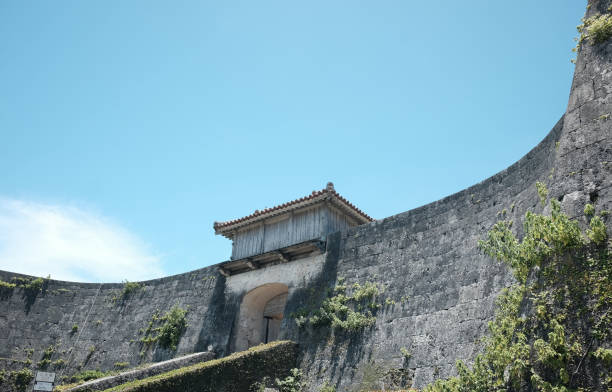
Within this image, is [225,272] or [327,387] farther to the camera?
[225,272]

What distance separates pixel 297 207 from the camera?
53.2 feet

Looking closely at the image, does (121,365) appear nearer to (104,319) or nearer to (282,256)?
(104,319)

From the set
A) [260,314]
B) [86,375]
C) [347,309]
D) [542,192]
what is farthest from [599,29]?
[86,375]

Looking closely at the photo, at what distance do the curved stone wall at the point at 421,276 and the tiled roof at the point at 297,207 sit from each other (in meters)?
1.29

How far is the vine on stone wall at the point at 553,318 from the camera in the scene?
6.46m

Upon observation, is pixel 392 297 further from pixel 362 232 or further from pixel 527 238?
pixel 527 238

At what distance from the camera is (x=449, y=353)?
1009 cm

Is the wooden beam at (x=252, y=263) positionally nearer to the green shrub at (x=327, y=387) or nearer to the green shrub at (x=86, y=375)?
the green shrub at (x=327, y=387)

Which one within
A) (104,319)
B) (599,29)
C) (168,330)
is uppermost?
(599,29)

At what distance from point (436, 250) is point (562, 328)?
5.47m

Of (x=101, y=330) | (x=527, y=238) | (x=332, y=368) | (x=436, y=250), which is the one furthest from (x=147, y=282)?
(x=527, y=238)

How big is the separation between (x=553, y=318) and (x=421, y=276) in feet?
16.9

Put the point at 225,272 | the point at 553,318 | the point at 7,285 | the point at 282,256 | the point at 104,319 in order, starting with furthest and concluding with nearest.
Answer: the point at 7,285 → the point at 104,319 → the point at 225,272 → the point at 282,256 → the point at 553,318

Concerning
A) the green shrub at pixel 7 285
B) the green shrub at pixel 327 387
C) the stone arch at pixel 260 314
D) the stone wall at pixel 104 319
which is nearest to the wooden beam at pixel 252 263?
the stone arch at pixel 260 314
